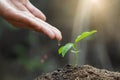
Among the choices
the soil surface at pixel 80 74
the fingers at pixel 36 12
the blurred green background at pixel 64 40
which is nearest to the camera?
the soil surface at pixel 80 74

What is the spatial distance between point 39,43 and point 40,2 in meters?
0.40

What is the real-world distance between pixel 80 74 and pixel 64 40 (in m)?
2.59

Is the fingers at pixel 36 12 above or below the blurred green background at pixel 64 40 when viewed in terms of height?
above

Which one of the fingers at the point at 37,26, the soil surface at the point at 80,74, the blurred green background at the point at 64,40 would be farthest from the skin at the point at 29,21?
the blurred green background at the point at 64,40

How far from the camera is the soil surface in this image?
122 centimetres

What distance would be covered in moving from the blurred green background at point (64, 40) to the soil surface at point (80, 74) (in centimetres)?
212

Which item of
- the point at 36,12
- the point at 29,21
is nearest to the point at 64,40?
the point at 36,12

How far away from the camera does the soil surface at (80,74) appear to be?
1221 mm

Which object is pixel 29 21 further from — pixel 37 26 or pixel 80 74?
pixel 80 74

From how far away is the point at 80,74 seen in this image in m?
1.23

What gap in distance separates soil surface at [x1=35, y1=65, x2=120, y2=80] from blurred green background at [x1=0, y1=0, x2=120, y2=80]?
2.12 meters

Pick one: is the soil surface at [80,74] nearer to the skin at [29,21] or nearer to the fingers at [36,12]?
the skin at [29,21]

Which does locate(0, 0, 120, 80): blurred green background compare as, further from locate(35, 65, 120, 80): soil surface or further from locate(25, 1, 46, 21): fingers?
locate(35, 65, 120, 80): soil surface

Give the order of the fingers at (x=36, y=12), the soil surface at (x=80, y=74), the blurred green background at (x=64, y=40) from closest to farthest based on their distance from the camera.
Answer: the soil surface at (x=80, y=74) → the fingers at (x=36, y=12) → the blurred green background at (x=64, y=40)
